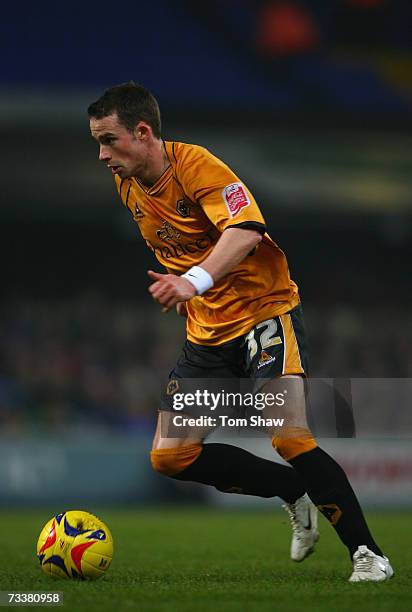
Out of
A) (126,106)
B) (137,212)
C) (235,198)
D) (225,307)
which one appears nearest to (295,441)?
(225,307)

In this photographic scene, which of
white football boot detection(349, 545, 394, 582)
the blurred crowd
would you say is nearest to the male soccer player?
white football boot detection(349, 545, 394, 582)

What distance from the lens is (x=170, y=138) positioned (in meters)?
15.7

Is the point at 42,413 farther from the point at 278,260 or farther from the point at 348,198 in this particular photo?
the point at 278,260

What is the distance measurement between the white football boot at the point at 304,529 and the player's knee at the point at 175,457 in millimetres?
615

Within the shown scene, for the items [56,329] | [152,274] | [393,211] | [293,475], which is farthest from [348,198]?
[152,274]

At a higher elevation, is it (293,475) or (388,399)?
(388,399)

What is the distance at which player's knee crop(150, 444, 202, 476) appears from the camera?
16.5ft

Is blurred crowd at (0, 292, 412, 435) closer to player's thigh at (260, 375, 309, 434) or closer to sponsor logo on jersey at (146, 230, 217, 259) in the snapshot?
sponsor logo on jersey at (146, 230, 217, 259)

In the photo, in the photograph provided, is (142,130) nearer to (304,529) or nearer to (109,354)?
(304,529)

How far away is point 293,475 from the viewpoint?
5.30 metres

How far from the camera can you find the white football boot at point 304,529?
17.4ft

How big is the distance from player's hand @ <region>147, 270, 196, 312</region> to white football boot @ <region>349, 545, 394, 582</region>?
134cm

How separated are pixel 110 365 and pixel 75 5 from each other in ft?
16.5

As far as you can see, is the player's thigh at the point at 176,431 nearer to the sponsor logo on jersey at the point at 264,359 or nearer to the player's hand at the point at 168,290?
the sponsor logo on jersey at the point at 264,359
